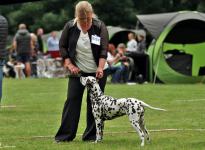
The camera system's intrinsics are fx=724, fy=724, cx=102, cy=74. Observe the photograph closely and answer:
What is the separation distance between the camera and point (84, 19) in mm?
8953

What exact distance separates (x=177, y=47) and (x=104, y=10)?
71.3 ft

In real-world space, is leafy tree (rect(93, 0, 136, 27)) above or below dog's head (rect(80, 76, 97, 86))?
below

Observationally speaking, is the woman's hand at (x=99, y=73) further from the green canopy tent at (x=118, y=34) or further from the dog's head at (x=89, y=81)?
the green canopy tent at (x=118, y=34)

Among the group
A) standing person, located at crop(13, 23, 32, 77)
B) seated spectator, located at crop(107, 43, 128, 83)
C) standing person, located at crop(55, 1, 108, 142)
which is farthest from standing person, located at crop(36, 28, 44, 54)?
standing person, located at crop(55, 1, 108, 142)

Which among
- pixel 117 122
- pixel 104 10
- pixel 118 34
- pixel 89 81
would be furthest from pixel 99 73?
pixel 104 10

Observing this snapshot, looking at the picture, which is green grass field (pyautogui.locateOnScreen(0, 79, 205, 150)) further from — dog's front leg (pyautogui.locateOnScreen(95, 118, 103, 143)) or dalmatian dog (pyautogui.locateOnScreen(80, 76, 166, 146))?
dalmatian dog (pyautogui.locateOnScreen(80, 76, 166, 146))

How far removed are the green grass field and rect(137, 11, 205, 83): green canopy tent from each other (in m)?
4.11

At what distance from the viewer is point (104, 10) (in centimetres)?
4541

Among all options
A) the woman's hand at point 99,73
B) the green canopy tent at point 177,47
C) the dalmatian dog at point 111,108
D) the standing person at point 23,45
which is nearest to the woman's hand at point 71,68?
the dalmatian dog at point 111,108

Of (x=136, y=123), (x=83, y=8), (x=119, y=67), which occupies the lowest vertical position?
(x=119, y=67)

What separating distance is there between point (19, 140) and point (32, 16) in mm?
39965

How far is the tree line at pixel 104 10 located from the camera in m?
45.3

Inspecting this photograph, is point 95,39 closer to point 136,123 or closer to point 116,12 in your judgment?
point 136,123

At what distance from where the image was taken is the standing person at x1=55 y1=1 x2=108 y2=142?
9.06 metres
